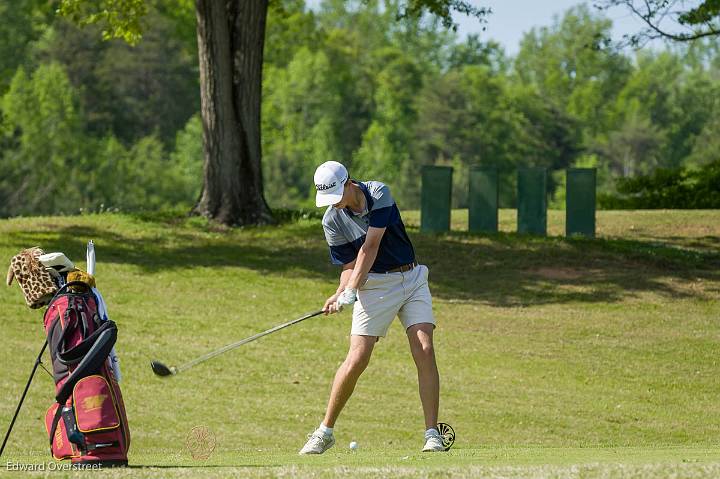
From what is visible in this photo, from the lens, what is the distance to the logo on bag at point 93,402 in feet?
25.7

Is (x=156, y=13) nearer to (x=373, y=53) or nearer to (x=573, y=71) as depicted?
(x=373, y=53)

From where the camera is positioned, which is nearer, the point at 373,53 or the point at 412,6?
the point at 412,6

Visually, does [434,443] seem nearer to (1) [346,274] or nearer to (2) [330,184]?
(1) [346,274]

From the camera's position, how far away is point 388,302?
9.10m

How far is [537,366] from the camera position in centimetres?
1619

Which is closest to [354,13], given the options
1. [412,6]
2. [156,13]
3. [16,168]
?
[156,13]

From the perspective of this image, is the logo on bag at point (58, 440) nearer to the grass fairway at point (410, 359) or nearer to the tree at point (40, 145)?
the grass fairway at point (410, 359)

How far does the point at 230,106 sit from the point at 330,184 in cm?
1639

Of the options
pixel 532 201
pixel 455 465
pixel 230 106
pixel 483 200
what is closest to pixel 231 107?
pixel 230 106

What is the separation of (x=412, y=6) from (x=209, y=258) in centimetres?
818

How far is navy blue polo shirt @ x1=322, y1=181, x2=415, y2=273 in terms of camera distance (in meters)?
8.80

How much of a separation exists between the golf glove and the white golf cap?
60cm

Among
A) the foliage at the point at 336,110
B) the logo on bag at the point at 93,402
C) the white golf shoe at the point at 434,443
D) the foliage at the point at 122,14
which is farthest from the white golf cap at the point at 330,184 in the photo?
the foliage at the point at 336,110

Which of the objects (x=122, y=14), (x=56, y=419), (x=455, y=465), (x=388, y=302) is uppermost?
(x=122, y=14)
